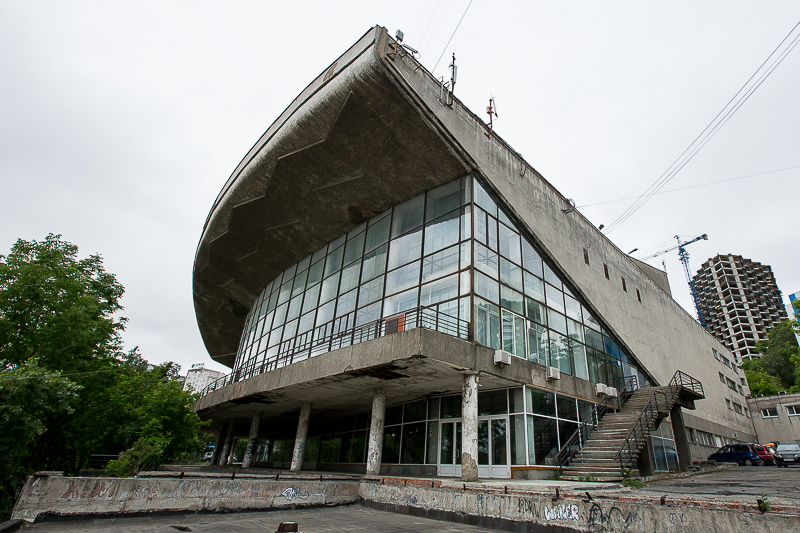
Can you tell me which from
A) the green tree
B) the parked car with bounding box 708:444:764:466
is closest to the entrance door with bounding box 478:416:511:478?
the parked car with bounding box 708:444:764:466

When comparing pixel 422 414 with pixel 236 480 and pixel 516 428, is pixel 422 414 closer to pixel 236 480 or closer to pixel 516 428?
pixel 516 428

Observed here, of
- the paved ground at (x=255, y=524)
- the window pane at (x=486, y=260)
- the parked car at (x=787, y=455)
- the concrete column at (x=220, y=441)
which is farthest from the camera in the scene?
the concrete column at (x=220, y=441)

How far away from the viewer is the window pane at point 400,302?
56.6ft

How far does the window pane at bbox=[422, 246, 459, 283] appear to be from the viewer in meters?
16.7

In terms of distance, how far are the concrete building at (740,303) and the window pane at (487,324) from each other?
13608 cm

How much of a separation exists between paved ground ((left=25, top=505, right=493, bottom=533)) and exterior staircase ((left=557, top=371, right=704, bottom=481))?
7.88 m

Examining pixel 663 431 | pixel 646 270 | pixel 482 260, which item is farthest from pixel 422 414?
pixel 646 270

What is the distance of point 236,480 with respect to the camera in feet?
35.3

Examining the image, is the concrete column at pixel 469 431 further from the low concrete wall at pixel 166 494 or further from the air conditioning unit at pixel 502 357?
the low concrete wall at pixel 166 494

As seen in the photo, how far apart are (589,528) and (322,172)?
1779 cm

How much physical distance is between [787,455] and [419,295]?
85.9 ft

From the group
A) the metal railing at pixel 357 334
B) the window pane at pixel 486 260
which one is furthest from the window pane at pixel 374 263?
the window pane at pixel 486 260

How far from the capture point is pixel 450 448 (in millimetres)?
16062

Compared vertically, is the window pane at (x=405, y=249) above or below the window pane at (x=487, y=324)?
above
